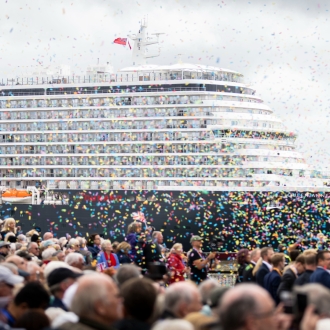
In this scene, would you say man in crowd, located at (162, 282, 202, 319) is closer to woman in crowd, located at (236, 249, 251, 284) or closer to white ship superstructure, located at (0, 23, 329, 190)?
woman in crowd, located at (236, 249, 251, 284)

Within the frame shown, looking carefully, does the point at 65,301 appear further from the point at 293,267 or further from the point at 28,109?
the point at 28,109

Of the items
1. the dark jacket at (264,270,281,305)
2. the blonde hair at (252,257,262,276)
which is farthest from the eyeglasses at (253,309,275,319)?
the blonde hair at (252,257,262,276)

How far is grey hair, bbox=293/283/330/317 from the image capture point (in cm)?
520

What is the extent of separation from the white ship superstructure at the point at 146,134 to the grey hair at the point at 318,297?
3853 cm

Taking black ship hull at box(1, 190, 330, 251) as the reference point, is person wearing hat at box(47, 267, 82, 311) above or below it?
above

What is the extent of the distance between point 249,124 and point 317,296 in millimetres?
42028

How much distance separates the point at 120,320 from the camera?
5871mm

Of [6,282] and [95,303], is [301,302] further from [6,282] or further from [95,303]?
[6,282]

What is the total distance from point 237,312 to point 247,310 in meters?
0.06

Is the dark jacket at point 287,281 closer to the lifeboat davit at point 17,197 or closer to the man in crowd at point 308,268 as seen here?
the man in crowd at point 308,268

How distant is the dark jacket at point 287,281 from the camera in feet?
33.5

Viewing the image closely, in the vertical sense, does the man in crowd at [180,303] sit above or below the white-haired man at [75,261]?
above

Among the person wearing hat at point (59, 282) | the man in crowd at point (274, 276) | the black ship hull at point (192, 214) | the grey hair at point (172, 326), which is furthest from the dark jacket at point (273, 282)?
the black ship hull at point (192, 214)

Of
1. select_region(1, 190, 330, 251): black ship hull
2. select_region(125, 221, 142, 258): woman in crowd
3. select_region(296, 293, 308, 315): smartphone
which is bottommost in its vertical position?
select_region(1, 190, 330, 251): black ship hull
